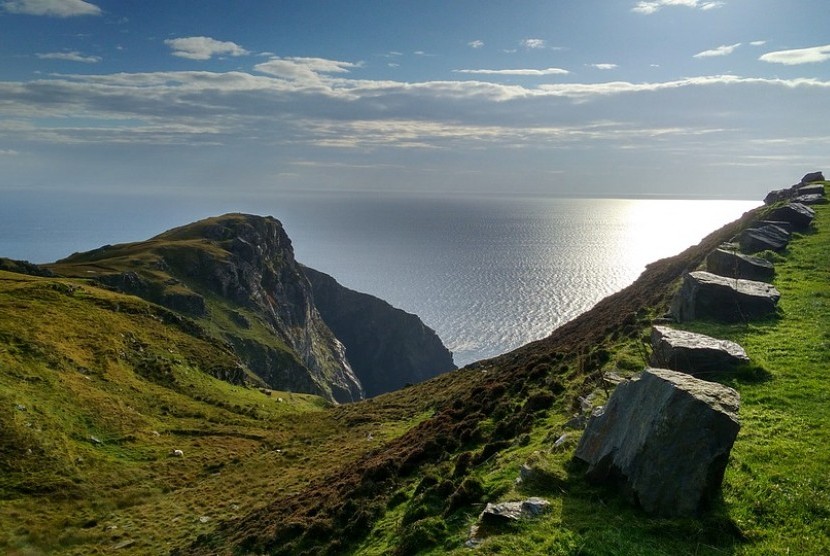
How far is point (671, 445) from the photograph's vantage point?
12.3m

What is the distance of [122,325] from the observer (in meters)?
58.8

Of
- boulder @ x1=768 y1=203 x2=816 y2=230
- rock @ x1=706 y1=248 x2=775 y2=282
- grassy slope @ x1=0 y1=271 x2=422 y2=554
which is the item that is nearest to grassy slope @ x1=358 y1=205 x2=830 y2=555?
rock @ x1=706 y1=248 x2=775 y2=282

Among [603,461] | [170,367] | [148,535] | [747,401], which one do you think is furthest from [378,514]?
[170,367]

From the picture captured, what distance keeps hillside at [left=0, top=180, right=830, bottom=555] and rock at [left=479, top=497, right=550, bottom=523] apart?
372mm

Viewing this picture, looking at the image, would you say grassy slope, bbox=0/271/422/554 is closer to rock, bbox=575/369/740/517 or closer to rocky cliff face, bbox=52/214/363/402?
rock, bbox=575/369/740/517

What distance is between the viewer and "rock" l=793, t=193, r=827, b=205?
46688mm

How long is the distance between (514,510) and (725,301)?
1740cm

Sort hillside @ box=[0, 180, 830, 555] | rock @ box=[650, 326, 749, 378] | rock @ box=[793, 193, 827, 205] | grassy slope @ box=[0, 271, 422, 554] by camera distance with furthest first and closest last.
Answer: rock @ box=[793, 193, 827, 205], grassy slope @ box=[0, 271, 422, 554], rock @ box=[650, 326, 749, 378], hillside @ box=[0, 180, 830, 555]

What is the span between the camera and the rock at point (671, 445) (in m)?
12.0

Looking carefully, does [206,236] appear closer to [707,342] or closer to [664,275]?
[664,275]

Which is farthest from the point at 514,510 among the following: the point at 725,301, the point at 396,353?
the point at 396,353

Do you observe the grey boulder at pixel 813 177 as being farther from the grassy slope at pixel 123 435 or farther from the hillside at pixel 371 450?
the grassy slope at pixel 123 435

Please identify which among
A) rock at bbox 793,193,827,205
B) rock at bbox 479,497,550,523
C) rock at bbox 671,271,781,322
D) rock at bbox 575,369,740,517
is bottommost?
rock at bbox 479,497,550,523

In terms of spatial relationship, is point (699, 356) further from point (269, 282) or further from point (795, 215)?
point (269, 282)
